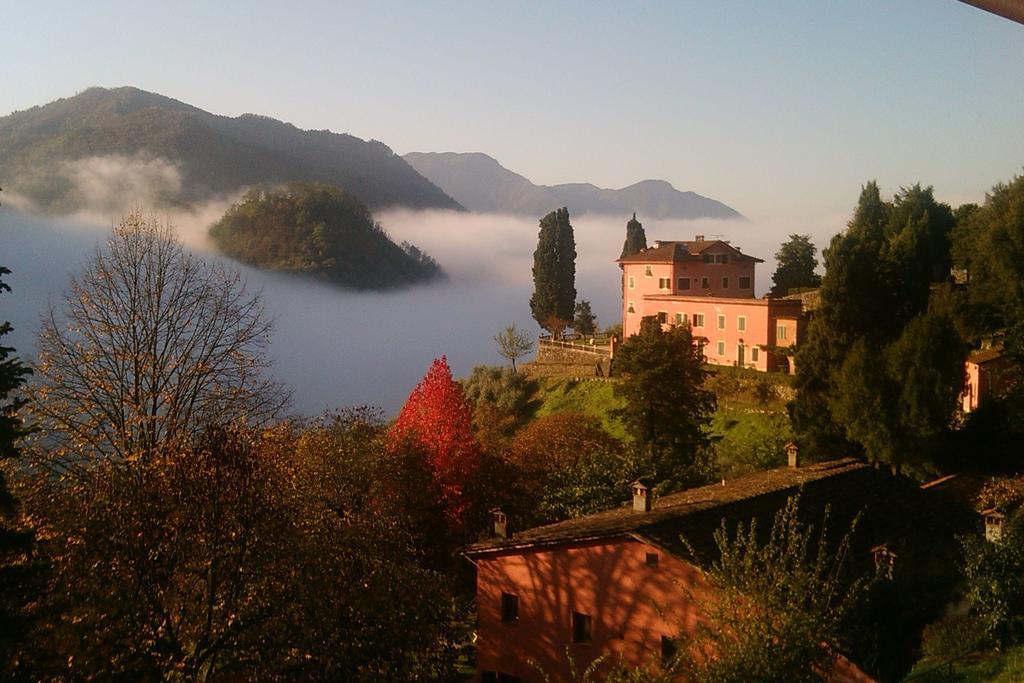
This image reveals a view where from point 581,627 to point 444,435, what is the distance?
898 centimetres

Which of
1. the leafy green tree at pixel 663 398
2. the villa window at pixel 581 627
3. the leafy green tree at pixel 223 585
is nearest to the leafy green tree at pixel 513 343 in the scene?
the leafy green tree at pixel 663 398

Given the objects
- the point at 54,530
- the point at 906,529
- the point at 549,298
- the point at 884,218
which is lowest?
the point at 906,529

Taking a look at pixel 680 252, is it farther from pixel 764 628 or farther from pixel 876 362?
pixel 764 628

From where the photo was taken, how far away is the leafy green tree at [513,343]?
54438 mm

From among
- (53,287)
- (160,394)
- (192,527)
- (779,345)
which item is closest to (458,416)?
(160,394)

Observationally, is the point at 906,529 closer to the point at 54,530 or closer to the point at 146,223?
the point at 54,530

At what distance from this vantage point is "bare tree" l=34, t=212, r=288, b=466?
680 inches

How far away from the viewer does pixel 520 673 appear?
1572cm

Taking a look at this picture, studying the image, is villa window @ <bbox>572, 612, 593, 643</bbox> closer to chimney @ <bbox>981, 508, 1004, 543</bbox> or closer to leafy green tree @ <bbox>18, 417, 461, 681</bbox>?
leafy green tree @ <bbox>18, 417, 461, 681</bbox>

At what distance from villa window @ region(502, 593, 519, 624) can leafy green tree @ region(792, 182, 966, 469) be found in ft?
42.0

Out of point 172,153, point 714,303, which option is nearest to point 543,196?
point 172,153

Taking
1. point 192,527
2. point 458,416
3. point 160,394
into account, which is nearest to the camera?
point 192,527

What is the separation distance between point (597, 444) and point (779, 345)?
14066 millimetres

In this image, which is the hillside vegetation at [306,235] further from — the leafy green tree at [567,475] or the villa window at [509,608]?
the villa window at [509,608]
